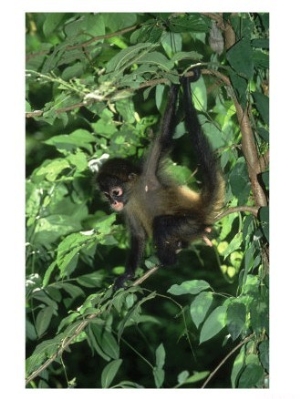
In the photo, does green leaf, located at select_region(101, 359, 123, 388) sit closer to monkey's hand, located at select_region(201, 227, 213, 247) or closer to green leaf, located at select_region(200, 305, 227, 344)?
green leaf, located at select_region(200, 305, 227, 344)

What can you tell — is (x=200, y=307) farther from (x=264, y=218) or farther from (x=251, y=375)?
(x=264, y=218)

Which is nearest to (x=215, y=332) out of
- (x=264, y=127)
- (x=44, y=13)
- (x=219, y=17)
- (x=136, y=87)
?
(x=264, y=127)

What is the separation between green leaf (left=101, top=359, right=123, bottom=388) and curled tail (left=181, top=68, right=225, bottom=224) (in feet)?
2.28

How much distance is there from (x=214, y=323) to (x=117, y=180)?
2.26 ft

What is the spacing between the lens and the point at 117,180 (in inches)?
114

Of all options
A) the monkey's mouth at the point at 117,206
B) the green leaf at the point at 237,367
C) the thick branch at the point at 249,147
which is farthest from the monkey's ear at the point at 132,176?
the green leaf at the point at 237,367

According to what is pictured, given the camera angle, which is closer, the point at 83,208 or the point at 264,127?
the point at 264,127

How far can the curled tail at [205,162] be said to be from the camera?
8.96ft

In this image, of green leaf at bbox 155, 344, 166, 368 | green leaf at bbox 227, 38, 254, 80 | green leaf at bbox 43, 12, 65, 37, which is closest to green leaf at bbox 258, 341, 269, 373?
green leaf at bbox 155, 344, 166, 368

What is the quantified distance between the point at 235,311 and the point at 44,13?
134 centimetres

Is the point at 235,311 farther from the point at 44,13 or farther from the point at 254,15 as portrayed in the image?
the point at 44,13

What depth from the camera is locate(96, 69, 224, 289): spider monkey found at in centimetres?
281

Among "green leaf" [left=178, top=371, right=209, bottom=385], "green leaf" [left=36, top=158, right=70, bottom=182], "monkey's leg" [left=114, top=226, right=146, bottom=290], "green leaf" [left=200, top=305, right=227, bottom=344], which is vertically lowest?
"green leaf" [left=178, top=371, right=209, bottom=385]

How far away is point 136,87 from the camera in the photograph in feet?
8.76
